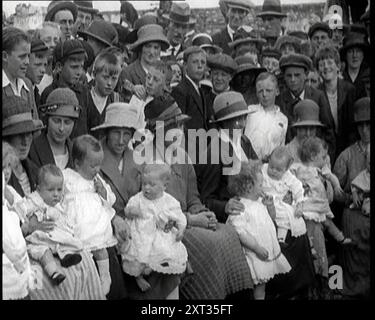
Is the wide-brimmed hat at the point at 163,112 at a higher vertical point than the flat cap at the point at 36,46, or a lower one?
lower

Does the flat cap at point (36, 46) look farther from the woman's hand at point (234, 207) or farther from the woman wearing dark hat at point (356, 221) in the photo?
the woman wearing dark hat at point (356, 221)

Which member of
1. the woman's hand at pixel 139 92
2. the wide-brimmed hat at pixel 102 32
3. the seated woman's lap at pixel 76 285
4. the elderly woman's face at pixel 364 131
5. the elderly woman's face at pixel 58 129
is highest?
the wide-brimmed hat at pixel 102 32

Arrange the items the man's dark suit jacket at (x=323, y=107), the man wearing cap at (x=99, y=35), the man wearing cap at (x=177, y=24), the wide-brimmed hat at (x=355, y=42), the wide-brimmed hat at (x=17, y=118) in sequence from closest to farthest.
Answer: the wide-brimmed hat at (x=17, y=118)
the man wearing cap at (x=99, y=35)
the man wearing cap at (x=177, y=24)
the man's dark suit jacket at (x=323, y=107)
the wide-brimmed hat at (x=355, y=42)

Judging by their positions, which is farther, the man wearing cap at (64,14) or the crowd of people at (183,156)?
the man wearing cap at (64,14)

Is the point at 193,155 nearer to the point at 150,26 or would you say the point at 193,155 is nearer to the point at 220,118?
the point at 220,118

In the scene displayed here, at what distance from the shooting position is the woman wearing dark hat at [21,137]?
531 cm

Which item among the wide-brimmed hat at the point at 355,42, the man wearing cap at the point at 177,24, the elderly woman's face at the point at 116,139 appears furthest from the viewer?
the wide-brimmed hat at the point at 355,42

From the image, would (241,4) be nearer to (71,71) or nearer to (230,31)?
(230,31)

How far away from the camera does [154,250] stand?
552 cm

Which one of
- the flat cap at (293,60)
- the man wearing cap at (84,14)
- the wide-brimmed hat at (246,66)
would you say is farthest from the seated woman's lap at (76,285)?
the flat cap at (293,60)

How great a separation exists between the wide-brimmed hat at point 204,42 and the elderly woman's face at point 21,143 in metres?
1.26

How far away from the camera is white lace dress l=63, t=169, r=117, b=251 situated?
5.37 m
